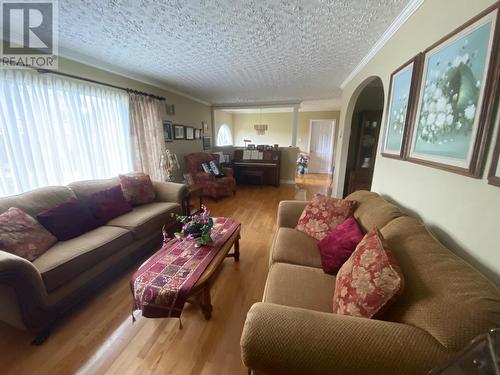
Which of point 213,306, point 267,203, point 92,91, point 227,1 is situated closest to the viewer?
point 227,1

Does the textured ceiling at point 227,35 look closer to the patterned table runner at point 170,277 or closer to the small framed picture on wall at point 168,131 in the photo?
the small framed picture on wall at point 168,131

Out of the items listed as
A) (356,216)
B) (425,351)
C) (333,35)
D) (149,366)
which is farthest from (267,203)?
(425,351)

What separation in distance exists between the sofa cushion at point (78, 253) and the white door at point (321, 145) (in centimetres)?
692

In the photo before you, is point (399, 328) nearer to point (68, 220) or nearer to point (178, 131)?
point (68, 220)

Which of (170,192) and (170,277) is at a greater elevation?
(170,192)

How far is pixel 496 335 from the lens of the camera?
52 centimetres

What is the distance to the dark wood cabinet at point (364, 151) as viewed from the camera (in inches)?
142

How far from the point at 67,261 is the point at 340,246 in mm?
1960

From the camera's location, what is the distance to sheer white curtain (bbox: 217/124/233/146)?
24.6ft

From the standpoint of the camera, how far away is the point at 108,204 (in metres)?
2.24

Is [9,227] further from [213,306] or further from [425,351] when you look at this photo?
[425,351]

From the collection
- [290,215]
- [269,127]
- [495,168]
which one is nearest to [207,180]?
[290,215]

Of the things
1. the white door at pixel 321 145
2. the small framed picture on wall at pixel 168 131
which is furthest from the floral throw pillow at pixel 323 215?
the white door at pixel 321 145

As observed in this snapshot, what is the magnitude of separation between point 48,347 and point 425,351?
2.04 metres
